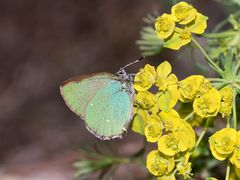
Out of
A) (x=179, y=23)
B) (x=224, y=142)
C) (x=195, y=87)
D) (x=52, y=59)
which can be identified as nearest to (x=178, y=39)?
(x=179, y=23)

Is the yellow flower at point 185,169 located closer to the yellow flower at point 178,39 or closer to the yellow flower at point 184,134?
the yellow flower at point 184,134

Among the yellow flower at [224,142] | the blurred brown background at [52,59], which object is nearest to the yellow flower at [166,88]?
the yellow flower at [224,142]

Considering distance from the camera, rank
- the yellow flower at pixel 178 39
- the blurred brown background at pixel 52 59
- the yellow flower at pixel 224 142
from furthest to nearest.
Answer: the blurred brown background at pixel 52 59 → the yellow flower at pixel 178 39 → the yellow flower at pixel 224 142

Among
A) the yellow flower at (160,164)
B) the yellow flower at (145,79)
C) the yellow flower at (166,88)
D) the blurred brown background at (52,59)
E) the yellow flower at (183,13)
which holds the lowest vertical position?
the yellow flower at (160,164)

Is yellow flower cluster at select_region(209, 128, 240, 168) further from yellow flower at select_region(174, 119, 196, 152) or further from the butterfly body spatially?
the butterfly body

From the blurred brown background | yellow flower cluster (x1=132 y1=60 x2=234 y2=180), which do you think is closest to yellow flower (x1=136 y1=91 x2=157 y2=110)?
yellow flower cluster (x1=132 y1=60 x2=234 y2=180)

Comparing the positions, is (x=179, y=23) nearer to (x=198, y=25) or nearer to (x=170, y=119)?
(x=198, y=25)
